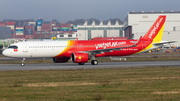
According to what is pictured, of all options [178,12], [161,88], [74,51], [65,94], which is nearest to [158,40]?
[74,51]

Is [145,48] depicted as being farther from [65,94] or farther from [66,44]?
[65,94]

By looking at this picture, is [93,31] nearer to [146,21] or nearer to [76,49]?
[146,21]

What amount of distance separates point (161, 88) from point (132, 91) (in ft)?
6.77

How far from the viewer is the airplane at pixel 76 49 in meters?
36.9

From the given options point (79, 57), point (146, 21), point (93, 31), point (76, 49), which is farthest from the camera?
point (93, 31)

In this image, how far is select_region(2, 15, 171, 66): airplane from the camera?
3694 centimetres

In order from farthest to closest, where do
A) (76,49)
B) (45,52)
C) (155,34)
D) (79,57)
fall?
(155,34) < (76,49) < (45,52) < (79,57)

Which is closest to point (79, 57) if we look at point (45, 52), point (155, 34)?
point (45, 52)

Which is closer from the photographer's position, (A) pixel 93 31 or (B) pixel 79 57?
(B) pixel 79 57

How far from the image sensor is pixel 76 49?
3825cm

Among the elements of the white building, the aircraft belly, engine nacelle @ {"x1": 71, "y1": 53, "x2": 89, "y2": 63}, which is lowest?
engine nacelle @ {"x1": 71, "y1": 53, "x2": 89, "y2": 63}

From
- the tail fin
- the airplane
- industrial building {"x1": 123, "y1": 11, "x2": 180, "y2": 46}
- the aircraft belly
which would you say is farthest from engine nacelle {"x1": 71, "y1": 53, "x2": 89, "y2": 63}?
industrial building {"x1": 123, "y1": 11, "x2": 180, "y2": 46}

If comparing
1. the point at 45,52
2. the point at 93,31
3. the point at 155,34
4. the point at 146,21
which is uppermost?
the point at 146,21

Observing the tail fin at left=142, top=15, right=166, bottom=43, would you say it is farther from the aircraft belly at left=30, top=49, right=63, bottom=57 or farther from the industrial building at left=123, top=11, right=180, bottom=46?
the industrial building at left=123, top=11, right=180, bottom=46
